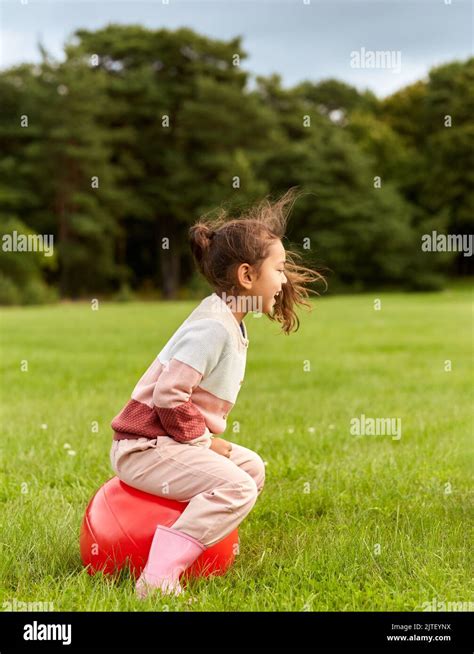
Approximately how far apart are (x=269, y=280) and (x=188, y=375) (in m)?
0.57

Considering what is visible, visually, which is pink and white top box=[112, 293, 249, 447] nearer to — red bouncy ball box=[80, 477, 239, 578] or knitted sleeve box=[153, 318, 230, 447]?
knitted sleeve box=[153, 318, 230, 447]

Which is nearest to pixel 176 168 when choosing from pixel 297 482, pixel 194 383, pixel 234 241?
pixel 297 482

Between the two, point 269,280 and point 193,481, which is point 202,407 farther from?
point 269,280

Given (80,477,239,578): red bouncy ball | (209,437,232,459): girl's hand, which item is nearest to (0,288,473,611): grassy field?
(80,477,239,578): red bouncy ball

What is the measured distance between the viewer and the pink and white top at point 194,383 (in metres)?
3.26

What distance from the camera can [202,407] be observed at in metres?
3.42

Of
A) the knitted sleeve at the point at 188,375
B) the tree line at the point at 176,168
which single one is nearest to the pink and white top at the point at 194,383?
the knitted sleeve at the point at 188,375

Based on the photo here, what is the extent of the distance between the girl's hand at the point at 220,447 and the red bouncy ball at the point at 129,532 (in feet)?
0.95

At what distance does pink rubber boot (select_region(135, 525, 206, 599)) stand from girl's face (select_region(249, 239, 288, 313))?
103 centimetres

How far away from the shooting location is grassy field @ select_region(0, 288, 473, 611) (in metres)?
3.30

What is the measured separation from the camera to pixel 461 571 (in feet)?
11.4

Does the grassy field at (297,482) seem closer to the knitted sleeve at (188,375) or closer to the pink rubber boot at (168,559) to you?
the pink rubber boot at (168,559)

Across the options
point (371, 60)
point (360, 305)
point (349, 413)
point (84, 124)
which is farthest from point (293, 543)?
point (84, 124)

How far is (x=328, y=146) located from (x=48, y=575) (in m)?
35.5
